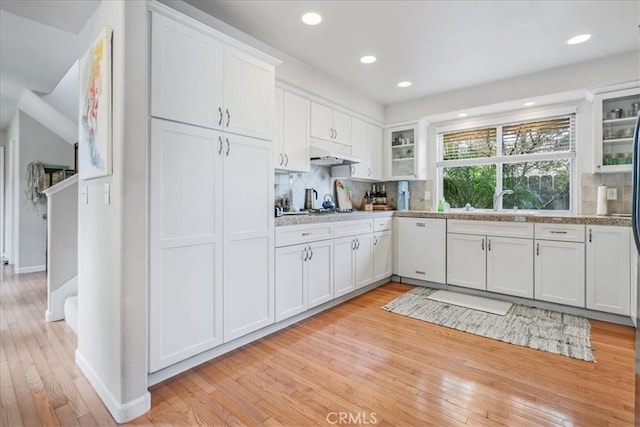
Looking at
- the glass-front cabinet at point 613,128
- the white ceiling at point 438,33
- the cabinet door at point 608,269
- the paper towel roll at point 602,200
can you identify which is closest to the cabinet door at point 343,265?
the white ceiling at point 438,33

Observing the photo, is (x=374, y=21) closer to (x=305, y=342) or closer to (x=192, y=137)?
(x=192, y=137)

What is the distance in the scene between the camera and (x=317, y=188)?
3.96 meters

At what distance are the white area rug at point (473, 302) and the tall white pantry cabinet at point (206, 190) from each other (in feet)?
6.69

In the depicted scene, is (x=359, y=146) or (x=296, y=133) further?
(x=359, y=146)

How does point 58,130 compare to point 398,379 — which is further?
point 58,130

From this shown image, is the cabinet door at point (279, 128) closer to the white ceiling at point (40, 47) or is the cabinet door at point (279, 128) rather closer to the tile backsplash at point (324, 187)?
the tile backsplash at point (324, 187)

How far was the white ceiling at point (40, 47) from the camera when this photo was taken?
6.67 feet

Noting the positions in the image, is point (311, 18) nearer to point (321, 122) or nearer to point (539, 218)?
point (321, 122)

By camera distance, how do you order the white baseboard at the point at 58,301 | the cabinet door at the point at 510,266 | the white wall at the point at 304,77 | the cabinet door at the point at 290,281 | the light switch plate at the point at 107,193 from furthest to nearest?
the cabinet door at the point at 510,266 → the white baseboard at the point at 58,301 → the cabinet door at the point at 290,281 → the white wall at the point at 304,77 → the light switch plate at the point at 107,193

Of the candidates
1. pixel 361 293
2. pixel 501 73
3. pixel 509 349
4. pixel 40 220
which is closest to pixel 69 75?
pixel 40 220

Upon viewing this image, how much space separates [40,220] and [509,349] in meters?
6.70

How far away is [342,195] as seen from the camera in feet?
14.0

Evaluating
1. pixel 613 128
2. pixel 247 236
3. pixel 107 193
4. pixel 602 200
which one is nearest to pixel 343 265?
pixel 247 236

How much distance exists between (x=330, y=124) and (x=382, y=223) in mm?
1372
